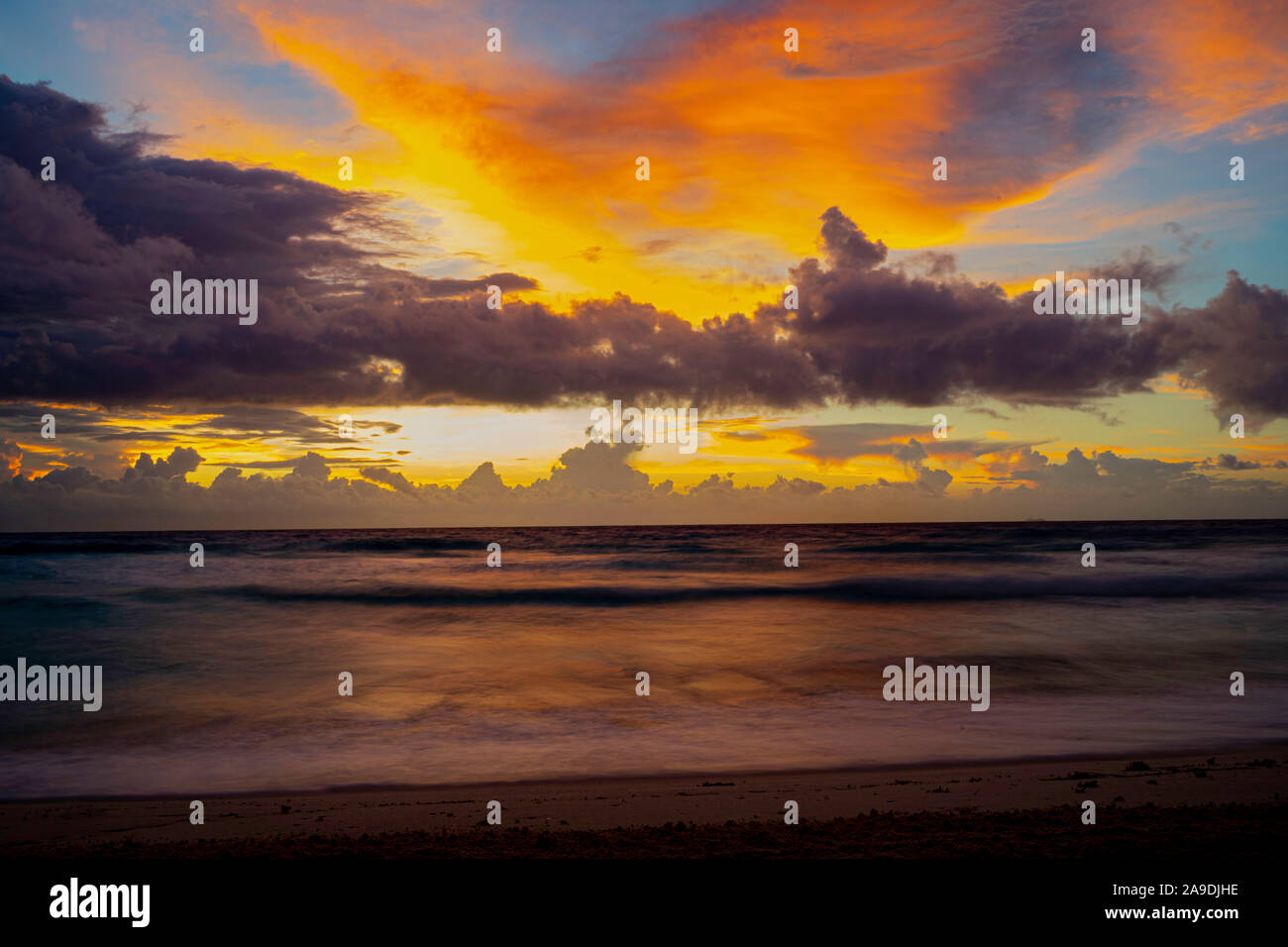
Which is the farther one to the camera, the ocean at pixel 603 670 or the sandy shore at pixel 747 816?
the ocean at pixel 603 670

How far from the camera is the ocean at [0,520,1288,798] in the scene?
9062mm

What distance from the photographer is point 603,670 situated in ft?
52.5

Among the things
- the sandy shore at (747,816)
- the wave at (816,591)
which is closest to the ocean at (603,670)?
the wave at (816,591)

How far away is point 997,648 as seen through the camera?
712 inches

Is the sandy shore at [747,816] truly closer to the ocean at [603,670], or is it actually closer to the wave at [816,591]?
the ocean at [603,670]

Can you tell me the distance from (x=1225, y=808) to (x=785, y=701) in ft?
21.6

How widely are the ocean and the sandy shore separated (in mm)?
710

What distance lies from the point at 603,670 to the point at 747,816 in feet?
32.3

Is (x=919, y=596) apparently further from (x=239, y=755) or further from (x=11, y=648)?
(x=11, y=648)

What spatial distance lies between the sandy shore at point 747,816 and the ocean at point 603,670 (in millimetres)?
710

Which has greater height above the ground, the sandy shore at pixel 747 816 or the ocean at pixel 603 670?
the sandy shore at pixel 747 816

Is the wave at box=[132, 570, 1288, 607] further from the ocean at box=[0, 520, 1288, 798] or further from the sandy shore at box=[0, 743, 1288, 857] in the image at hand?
the sandy shore at box=[0, 743, 1288, 857]

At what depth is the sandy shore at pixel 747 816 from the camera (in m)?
5.45
